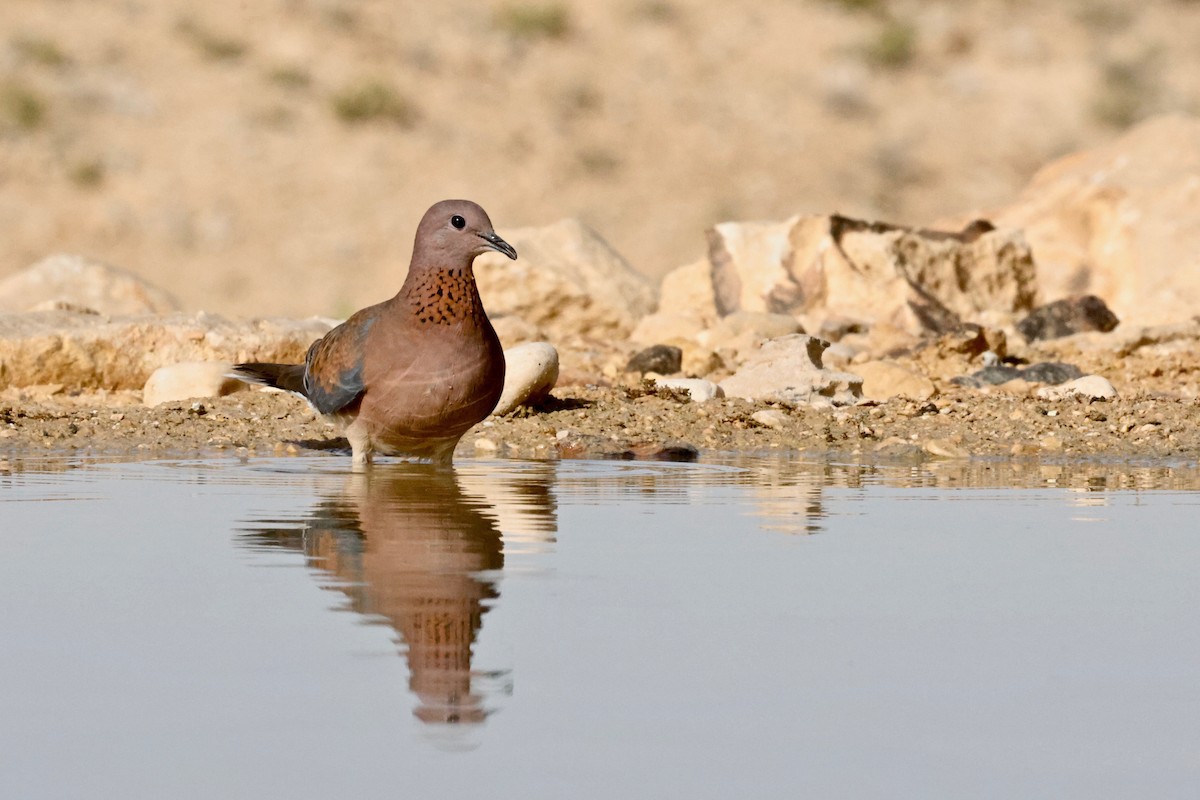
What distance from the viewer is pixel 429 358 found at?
749 centimetres

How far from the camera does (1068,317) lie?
1552 cm

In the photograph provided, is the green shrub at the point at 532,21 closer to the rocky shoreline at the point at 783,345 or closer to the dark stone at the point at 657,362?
the rocky shoreline at the point at 783,345

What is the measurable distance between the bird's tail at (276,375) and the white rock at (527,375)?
3.83ft

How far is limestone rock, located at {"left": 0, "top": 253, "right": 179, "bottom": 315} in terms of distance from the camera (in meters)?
18.1

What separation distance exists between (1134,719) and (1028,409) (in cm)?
723

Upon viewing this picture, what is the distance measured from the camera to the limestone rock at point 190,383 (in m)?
10.8

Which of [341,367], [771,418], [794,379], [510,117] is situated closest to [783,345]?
[794,379]

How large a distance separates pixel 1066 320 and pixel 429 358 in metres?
9.16

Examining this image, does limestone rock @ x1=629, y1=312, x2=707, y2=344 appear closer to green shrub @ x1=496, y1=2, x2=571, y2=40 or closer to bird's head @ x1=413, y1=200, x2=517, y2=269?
bird's head @ x1=413, y1=200, x2=517, y2=269

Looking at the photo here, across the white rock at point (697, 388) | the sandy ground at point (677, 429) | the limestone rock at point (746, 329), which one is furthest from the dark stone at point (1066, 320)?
the white rock at point (697, 388)

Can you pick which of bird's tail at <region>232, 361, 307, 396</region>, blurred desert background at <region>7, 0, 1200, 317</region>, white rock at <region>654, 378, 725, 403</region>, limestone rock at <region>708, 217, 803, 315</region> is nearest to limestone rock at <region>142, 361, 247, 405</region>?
bird's tail at <region>232, 361, 307, 396</region>

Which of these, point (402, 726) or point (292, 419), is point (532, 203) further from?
point (402, 726)

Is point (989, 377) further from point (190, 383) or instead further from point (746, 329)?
point (190, 383)

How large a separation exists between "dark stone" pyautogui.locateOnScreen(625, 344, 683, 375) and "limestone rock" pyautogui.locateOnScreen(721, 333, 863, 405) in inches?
49.8
